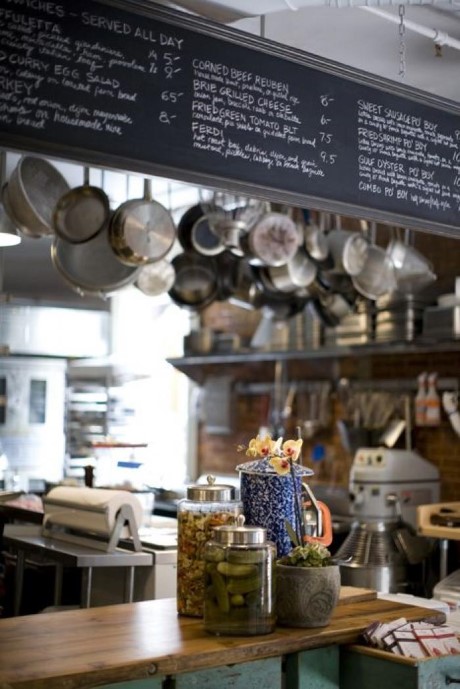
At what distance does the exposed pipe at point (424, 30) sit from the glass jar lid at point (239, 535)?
218cm

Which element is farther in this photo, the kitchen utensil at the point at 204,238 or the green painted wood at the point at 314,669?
the kitchen utensil at the point at 204,238

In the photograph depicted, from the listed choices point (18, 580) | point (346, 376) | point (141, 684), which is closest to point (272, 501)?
point (141, 684)

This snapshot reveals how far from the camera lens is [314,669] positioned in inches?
98.0

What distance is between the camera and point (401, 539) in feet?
17.5

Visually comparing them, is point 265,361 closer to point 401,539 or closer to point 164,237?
point 401,539

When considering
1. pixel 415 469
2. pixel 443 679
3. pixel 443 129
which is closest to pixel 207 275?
pixel 415 469

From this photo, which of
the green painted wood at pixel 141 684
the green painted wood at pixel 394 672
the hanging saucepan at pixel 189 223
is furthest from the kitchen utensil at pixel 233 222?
the green painted wood at pixel 141 684

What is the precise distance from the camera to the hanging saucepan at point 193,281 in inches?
253

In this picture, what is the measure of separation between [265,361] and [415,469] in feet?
6.94

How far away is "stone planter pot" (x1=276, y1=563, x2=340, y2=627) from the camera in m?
2.54

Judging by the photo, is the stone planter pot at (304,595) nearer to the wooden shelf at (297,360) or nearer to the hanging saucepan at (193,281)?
the wooden shelf at (297,360)

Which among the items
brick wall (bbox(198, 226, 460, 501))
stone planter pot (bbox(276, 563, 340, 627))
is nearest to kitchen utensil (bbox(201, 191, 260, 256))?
brick wall (bbox(198, 226, 460, 501))

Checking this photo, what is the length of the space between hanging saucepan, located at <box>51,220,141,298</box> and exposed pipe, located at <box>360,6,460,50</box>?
1.88m

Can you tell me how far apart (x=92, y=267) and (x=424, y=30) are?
2114 mm
